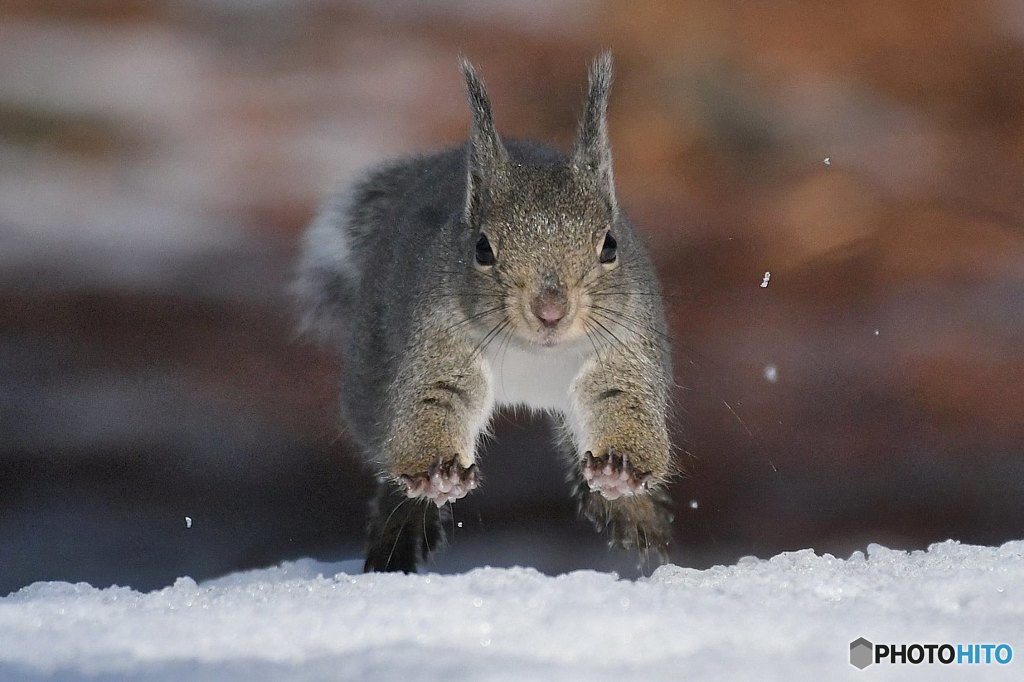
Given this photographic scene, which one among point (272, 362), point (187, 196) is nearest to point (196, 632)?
point (272, 362)

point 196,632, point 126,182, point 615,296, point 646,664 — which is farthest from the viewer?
point 126,182

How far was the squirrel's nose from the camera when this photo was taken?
342 cm

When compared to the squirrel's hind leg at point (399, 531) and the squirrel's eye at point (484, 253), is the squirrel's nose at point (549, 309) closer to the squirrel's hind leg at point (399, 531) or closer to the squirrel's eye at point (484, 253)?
the squirrel's eye at point (484, 253)

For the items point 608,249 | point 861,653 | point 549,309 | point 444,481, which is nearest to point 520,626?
point 861,653

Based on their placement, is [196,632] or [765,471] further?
[765,471]

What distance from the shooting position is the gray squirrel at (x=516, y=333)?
358 cm

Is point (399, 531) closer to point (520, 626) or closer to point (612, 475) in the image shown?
point (612, 475)

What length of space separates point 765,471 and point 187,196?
12.1 feet

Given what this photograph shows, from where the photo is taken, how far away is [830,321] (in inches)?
268

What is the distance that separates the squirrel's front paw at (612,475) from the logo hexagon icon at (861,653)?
107 centimetres

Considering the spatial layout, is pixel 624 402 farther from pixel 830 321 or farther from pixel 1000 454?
pixel 1000 454

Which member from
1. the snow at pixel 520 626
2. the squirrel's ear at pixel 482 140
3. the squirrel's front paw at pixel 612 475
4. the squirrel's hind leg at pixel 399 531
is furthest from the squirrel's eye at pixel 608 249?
the squirrel's hind leg at pixel 399 531

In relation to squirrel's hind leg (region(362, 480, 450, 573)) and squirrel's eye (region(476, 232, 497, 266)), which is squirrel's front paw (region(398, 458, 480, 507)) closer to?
squirrel's eye (region(476, 232, 497, 266))

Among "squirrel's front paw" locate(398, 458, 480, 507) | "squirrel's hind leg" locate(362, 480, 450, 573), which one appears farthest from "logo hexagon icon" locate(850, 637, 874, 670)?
"squirrel's hind leg" locate(362, 480, 450, 573)
